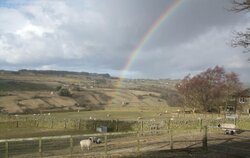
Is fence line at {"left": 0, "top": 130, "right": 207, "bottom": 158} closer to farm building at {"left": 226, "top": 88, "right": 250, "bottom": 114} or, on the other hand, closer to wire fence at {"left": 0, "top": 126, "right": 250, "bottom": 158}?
wire fence at {"left": 0, "top": 126, "right": 250, "bottom": 158}

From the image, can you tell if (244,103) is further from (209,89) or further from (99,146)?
(99,146)

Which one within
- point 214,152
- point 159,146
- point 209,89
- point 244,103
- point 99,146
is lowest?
point 99,146

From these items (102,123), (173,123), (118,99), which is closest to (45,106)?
(118,99)

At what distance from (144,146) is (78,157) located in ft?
24.7

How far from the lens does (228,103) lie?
87375 millimetres

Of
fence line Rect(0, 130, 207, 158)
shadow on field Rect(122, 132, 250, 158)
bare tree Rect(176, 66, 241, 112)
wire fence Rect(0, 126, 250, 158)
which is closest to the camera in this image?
fence line Rect(0, 130, 207, 158)

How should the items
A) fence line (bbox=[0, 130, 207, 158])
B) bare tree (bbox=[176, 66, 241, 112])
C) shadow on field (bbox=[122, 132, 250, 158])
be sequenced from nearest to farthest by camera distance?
1. fence line (bbox=[0, 130, 207, 158])
2. shadow on field (bbox=[122, 132, 250, 158])
3. bare tree (bbox=[176, 66, 241, 112])

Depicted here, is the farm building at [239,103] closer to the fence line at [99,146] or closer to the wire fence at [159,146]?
the wire fence at [159,146]

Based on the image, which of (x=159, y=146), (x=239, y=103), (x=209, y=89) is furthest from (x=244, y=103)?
(x=159, y=146)

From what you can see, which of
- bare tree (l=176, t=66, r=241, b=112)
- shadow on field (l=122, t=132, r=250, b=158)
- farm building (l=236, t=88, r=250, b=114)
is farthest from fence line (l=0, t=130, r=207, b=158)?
farm building (l=236, t=88, r=250, b=114)

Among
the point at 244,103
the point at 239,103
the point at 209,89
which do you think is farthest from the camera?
the point at 244,103

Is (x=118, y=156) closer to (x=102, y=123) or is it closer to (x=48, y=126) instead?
(x=102, y=123)

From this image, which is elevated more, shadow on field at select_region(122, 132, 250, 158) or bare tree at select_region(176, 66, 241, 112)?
bare tree at select_region(176, 66, 241, 112)

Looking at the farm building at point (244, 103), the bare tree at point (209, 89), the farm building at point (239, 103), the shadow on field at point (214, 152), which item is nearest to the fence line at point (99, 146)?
the shadow on field at point (214, 152)
